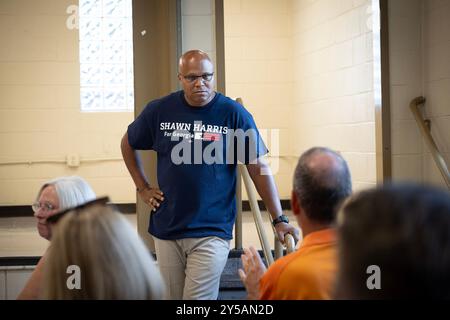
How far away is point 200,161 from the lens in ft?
8.36

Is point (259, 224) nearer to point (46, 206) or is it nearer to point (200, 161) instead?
point (200, 161)

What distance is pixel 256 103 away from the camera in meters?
7.10

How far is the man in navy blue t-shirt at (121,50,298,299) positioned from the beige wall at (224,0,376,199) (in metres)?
2.94

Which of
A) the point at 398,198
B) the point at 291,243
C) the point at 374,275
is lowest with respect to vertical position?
the point at 291,243

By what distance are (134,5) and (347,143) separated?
2.18m

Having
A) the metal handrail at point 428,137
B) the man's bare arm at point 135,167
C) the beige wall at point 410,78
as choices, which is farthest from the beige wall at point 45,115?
the man's bare arm at point 135,167

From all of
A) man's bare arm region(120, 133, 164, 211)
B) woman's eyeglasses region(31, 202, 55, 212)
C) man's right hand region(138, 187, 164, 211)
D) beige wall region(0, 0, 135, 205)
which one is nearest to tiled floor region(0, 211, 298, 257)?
beige wall region(0, 0, 135, 205)

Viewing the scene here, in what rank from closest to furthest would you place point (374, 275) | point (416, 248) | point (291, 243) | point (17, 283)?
point (416, 248) → point (374, 275) → point (291, 243) → point (17, 283)

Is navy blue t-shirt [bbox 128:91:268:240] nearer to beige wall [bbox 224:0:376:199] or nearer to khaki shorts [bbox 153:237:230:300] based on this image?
khaki shorts [bbox 153:237:230:300]

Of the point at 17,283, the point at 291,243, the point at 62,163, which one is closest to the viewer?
the point at 291,243

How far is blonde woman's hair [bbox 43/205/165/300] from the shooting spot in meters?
1.18

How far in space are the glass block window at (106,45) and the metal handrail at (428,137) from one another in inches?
132
